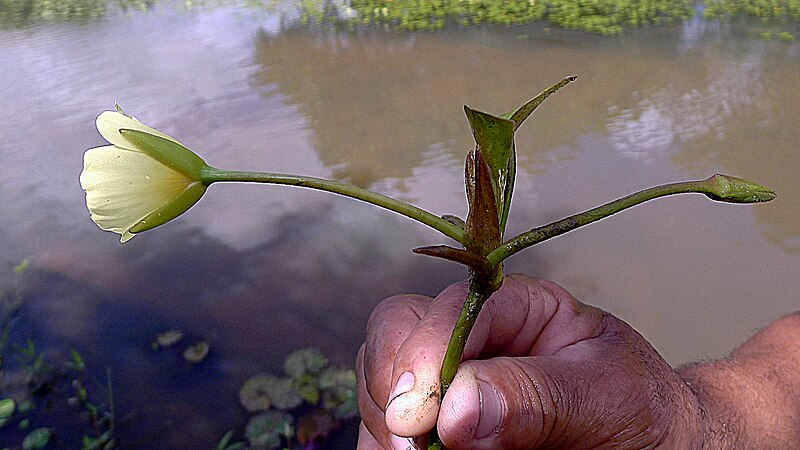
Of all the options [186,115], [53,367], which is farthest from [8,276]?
[186,115]

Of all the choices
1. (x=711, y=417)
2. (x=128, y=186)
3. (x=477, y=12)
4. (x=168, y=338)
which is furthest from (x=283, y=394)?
(x=477, y=12)

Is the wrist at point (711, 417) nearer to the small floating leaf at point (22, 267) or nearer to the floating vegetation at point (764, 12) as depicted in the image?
the small floating leaf at point (22, 267)

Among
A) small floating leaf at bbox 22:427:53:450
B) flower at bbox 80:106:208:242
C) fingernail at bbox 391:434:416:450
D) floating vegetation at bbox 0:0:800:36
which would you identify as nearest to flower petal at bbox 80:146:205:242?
flower at bbox 80:106:208:242

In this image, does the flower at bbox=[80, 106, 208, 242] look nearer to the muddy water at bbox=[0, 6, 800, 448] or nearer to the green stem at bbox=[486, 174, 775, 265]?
the green stem at bbox=[486, 174, 775, 265]

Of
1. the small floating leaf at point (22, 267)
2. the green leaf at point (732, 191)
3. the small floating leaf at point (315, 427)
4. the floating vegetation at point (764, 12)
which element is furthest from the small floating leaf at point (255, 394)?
the floating vegetation at point (764, 12)

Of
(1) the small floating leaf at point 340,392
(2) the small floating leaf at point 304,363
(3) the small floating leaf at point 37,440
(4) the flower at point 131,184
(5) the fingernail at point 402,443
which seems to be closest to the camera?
(4) the flower at point 131,184

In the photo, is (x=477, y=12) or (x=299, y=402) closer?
(x=299, y=402)

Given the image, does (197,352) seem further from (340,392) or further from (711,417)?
(711,417)
